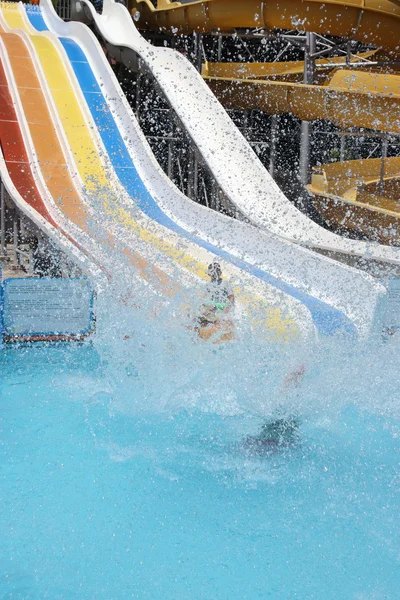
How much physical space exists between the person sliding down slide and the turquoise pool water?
0.25m

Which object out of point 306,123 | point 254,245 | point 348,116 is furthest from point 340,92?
point 254,245

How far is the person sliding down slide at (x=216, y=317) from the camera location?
5684mm

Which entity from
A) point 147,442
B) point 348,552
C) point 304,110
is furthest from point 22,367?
point 304,110

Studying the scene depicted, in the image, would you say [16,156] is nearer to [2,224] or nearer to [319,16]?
[2,224]

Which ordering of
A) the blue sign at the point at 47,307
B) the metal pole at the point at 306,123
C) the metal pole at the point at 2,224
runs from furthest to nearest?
1. the metal pole at the point at 306,123
2. the metal pole at the point at 2,224
3. the blue sign at the point at 47,307

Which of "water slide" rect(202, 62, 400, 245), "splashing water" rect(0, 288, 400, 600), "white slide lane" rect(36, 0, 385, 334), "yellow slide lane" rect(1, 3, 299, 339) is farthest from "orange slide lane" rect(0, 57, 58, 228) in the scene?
"water slide" rect(202, 62, 400, 245)

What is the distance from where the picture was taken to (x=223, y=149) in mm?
10305

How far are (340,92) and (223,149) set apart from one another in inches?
72.2

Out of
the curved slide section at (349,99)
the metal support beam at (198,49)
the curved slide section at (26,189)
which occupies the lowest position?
the curved slide section at (26,189)

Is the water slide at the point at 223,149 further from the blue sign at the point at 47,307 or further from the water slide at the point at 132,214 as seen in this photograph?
the blue sign at the point at 47,307

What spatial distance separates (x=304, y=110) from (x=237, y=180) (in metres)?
1.89

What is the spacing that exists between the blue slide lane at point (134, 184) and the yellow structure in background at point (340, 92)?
72.2 inches

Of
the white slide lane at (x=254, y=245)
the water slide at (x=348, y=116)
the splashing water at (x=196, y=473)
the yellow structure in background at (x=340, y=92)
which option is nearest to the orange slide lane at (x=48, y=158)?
the white slide lane at (x=254, y=245)

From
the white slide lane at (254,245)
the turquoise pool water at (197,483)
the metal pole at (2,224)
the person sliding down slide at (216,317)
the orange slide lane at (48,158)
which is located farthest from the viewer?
the metal pole at (2,224)
